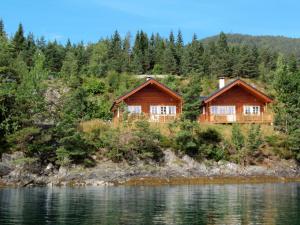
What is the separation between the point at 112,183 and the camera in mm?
35938

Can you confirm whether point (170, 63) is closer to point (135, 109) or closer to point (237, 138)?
point (135, 109)

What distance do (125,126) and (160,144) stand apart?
3.82 m

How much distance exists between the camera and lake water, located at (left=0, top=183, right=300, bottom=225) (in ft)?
58.4

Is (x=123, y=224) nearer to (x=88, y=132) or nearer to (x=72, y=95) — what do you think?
(x=88, y=132)

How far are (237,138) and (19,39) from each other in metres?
56.1

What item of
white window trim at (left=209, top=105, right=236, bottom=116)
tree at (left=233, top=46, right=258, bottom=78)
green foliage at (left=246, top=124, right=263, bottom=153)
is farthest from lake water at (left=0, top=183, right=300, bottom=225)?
tree at (left=233, top=46, right=258, bottom=78)

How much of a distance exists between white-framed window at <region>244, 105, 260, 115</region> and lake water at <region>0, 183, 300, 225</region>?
2251 centimetres

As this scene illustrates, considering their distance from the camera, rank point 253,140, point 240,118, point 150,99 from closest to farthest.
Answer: point 253,140 → point 240,118 → point 150,99

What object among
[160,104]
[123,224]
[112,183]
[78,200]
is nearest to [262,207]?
[123,224]

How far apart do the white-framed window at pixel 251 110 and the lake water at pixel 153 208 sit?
22.5 meters

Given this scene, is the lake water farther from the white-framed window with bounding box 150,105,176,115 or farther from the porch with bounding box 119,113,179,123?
the white-framed window with bounding box 150,105,176,115

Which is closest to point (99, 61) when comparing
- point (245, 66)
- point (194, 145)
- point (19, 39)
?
point (19, 39)

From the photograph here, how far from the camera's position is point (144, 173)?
37656mm

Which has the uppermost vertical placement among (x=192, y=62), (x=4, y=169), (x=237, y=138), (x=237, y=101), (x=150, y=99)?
(x=192, y=62)
